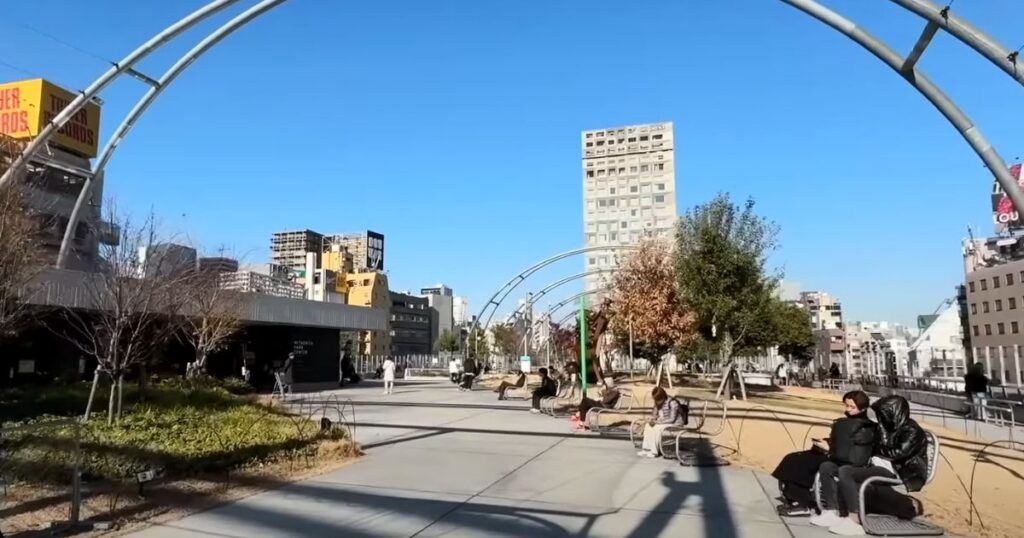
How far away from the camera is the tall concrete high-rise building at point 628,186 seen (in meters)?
117

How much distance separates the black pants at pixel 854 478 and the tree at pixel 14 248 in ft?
36.1

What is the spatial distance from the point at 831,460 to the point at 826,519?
0.55m

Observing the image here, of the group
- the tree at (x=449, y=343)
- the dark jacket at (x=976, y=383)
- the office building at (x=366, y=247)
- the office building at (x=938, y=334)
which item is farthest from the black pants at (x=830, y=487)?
the office building at (x=366, y=247)

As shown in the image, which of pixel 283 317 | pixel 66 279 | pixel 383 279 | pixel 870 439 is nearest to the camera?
pixel 870 439

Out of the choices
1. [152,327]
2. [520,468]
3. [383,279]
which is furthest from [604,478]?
[383,279]

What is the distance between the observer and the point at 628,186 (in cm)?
11912

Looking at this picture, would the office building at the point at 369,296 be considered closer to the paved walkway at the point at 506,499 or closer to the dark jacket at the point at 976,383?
the dark jacket at the point at 976,383

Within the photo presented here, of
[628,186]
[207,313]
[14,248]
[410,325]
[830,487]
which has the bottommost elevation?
[830,487]

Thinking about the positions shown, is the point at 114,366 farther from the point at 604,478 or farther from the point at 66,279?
the point at 66,279

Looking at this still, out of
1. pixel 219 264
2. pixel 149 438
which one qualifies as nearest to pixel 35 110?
pixel 219 264

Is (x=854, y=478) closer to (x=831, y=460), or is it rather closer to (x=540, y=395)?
(x=831, y=460)

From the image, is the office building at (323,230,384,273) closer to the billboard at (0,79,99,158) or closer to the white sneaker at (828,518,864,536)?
the billboard at (0,79,99,158)

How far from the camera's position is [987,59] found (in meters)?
7.34

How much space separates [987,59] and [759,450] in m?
7.11
